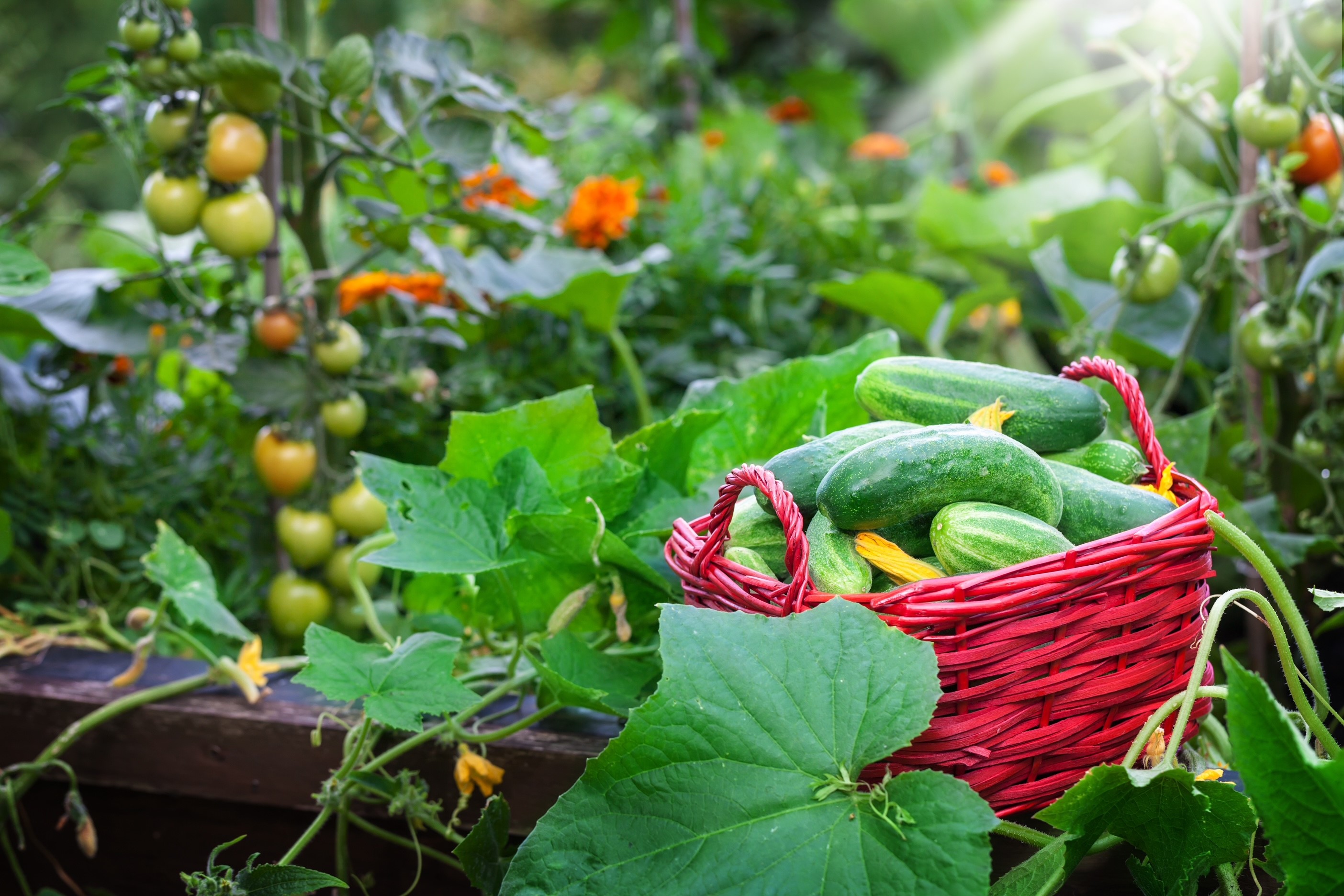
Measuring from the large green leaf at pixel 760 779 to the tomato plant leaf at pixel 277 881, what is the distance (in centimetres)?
14

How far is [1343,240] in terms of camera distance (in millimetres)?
1013

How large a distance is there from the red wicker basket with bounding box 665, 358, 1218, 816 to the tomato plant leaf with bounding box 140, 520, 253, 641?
1.59 ft

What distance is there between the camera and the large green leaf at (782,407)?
0.96m

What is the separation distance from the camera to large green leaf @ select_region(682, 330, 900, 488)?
0.96 metres

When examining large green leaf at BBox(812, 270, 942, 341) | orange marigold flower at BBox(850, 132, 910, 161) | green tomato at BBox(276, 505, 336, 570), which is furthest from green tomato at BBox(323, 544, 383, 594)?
orange marigold flower at BBox(850, 132, 910, 161)

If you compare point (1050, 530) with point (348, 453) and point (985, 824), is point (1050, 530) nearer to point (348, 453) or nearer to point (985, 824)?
point (985, 824)

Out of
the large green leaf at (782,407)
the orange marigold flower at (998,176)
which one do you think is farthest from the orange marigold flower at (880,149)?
the large green leaf at (782,407)

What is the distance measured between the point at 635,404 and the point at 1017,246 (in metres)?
0.63

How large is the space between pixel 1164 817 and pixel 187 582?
30.9 inches

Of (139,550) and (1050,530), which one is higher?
(1050,530)

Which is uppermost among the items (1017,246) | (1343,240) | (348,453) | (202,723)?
(1343,240)

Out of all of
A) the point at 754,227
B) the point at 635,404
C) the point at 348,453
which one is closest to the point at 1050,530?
the point at 348,453

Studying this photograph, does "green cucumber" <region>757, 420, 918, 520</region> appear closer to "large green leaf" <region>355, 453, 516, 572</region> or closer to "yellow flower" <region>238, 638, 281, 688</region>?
"large green leaf" <region>355, 453, 516, 572</region>

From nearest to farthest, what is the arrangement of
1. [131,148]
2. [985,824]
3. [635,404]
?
[985,824] < [131,148] < [635,404]
